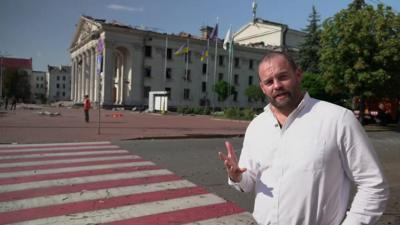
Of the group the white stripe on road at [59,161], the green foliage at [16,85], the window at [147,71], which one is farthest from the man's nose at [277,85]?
the green foliage at [16,85]

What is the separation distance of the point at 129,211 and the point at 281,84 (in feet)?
14.0

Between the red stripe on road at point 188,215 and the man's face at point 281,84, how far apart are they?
3.58m

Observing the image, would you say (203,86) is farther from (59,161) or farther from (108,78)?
(59,161)

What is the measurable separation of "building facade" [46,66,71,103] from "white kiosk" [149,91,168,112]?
99.7 meters

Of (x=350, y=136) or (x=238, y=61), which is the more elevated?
(x=238, y=61)

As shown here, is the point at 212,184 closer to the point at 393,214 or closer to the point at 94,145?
the point at 393,214

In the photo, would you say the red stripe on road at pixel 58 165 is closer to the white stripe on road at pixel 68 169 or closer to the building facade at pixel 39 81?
the white stripe on road at pixel 68 169

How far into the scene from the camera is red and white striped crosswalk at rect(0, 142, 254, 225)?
5.80m

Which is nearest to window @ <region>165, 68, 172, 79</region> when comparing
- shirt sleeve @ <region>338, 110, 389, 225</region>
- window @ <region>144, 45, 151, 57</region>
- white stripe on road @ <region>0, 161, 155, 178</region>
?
window @ <region>144, 45, 151, 57</region>

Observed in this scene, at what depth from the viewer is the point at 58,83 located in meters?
144

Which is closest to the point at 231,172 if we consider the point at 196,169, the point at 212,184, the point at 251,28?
the point at 212,184

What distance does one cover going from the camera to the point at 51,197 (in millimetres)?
6789

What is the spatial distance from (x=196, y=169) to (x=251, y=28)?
84810mm

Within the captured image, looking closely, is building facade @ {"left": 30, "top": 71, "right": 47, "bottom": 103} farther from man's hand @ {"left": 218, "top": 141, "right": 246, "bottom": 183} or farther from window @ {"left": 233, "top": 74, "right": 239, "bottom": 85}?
man's hand @ {"left": 218, "top": 141, "right": 246, "bottom": 183}
